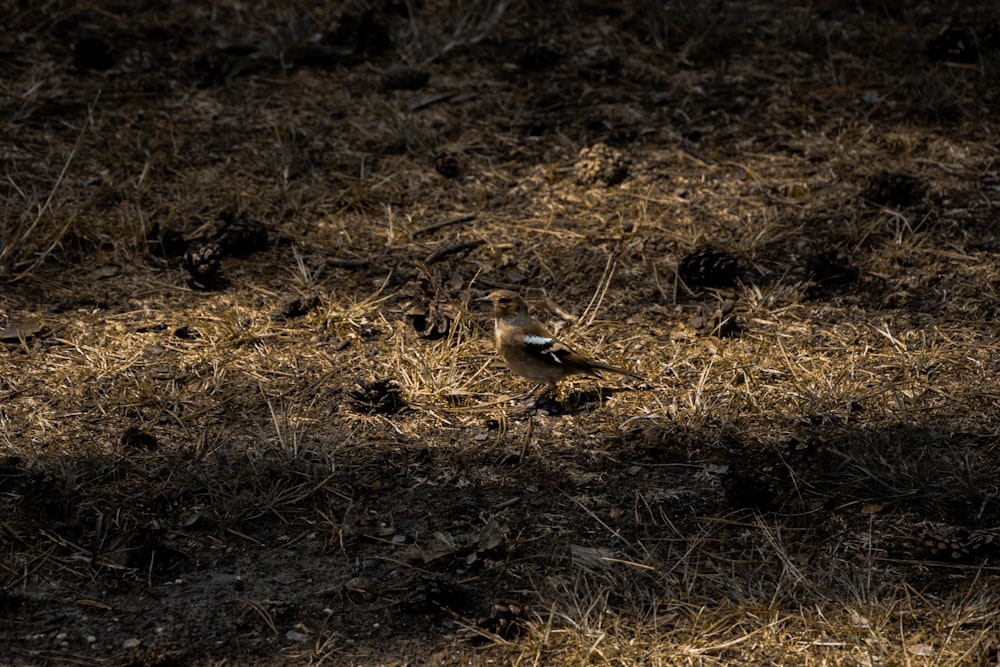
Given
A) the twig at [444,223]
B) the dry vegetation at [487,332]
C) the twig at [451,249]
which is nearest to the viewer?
the dry vegetation at [487,332]

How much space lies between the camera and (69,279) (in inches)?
208

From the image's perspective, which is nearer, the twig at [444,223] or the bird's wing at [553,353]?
the bird's wing at [553,353]

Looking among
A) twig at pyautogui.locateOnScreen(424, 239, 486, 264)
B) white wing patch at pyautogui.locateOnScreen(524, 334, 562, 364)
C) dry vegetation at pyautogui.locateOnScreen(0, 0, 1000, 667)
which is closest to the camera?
dry vegetation at pyautogui.locateOnScreen(0, 0, 1000, 667)

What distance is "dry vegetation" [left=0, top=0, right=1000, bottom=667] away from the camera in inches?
142

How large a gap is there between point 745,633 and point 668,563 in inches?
15.4

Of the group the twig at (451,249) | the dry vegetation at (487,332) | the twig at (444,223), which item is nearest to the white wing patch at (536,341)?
the dry vegetation at (487,332)

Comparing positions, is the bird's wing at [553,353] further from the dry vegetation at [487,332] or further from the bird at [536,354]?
the dry vegetation at [487,332]

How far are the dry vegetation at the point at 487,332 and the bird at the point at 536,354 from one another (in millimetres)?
154

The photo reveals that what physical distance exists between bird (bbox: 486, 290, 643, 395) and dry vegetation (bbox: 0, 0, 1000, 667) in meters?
0.15

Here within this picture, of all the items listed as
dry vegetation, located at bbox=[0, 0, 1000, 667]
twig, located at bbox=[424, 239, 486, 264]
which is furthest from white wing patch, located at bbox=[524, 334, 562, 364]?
twig, located at bbox=[424, 239, 486, 264]

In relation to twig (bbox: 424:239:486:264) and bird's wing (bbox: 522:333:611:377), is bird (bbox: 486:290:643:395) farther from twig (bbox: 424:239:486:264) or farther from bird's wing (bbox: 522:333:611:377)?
twig (bbox: 424:239:486:264)

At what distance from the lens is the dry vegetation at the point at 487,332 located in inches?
142

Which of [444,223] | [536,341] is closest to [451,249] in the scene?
[444,223]

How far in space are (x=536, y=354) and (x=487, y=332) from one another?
0.63 m
